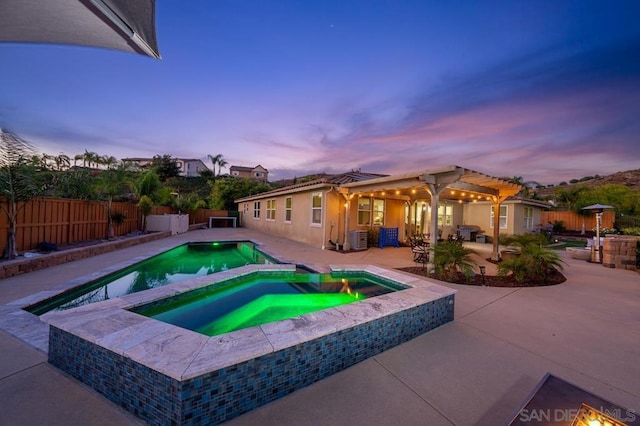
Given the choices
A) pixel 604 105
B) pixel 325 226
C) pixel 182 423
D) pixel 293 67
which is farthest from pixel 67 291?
pixel 604 105

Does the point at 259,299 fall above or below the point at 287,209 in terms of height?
below

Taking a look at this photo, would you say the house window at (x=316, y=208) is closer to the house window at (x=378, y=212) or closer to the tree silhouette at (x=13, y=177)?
the house window at (x=378, y=212)

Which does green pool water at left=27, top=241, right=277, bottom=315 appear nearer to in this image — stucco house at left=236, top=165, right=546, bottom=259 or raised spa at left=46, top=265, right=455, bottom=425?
raised spa at left=46, top=265, right=455, bottom=425

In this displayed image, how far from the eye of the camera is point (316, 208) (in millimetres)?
11531

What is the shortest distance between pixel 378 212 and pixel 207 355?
11163mm

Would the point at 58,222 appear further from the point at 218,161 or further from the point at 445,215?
the point at 218,161

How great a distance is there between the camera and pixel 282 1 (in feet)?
28.4

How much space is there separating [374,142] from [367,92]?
170 inches

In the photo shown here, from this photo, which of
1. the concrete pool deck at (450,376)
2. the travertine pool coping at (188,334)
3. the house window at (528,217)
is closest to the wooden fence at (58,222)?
the concrete pool deck at (450,376)

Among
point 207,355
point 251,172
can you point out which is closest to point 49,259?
point 207,355

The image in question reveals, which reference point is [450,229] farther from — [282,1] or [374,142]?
[282,1]

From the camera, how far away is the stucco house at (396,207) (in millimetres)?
7938

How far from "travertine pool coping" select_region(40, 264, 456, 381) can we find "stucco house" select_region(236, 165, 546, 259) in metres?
5.22

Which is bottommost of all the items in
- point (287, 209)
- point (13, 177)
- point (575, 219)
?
point (575, 219)
